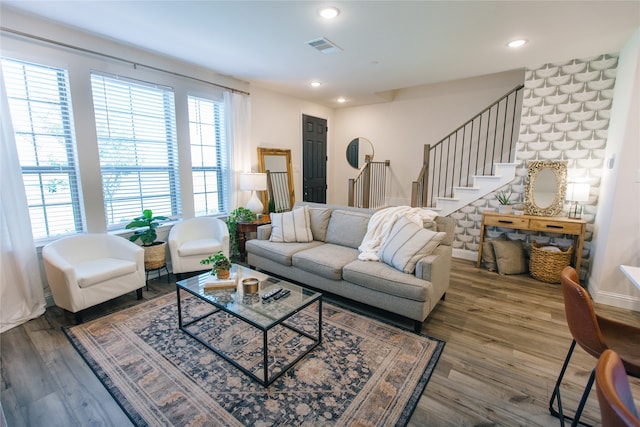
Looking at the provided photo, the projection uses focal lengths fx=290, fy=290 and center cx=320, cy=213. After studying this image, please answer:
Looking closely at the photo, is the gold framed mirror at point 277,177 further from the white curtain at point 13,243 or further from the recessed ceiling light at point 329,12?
the white curtain at point 13,243

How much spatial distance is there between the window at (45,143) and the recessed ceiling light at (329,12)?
2.58 meters

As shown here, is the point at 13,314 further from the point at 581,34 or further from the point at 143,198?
the point at 581,34

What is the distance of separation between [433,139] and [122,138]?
15.8 feet

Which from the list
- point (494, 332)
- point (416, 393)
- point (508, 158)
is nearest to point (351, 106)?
point (508, 158)

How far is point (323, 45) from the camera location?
2.99 meters

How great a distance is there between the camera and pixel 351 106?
6207 mm

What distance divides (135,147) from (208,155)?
96 cm

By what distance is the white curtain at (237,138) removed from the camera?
423 cm

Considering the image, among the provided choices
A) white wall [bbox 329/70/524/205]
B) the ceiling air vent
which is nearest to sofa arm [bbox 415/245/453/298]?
the ceiling air vent

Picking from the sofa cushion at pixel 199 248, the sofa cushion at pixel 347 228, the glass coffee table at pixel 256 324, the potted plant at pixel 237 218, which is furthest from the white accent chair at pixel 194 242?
the sofa cushion at pixel 347 228

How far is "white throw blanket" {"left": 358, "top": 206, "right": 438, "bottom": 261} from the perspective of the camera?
9.66 ft

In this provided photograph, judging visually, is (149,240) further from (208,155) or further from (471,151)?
(471,151)

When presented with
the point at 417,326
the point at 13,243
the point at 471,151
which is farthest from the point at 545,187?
the point at 13,243

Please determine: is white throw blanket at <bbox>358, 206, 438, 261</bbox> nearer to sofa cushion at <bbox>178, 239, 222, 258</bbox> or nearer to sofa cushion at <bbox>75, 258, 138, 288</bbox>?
sofa cushion at <bbox>178, 239, 222, 258</bbox>
